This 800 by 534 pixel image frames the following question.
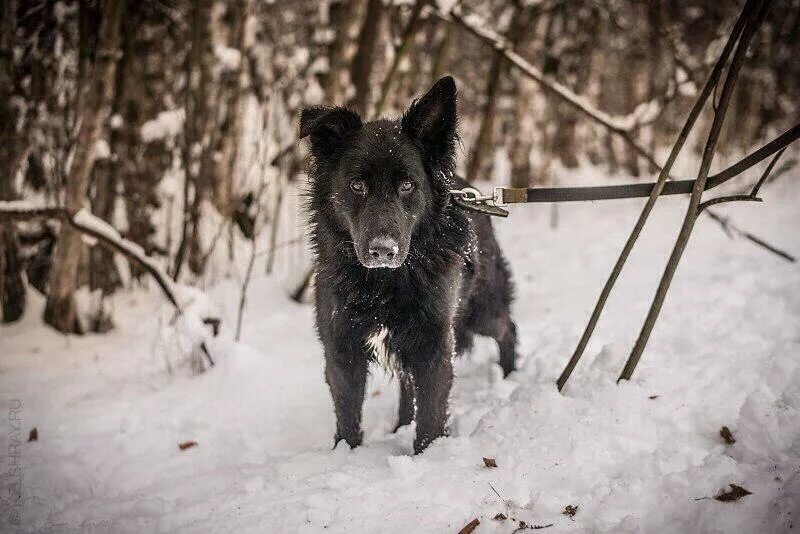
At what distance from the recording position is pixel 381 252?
2117 mm

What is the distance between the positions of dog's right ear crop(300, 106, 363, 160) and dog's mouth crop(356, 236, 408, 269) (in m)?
0.71

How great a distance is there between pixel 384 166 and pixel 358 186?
0.55 ft

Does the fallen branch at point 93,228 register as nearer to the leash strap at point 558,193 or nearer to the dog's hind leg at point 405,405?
the dog's hind leg at point 405,405

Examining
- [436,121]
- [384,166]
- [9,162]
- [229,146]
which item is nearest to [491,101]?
[229,146]

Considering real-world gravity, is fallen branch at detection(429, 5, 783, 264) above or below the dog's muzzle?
above

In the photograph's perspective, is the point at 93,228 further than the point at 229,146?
No

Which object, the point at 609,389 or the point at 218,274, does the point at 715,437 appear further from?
the point at 218,274

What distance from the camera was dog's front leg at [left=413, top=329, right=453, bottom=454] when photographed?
2486mm

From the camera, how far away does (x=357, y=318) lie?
2.45 m

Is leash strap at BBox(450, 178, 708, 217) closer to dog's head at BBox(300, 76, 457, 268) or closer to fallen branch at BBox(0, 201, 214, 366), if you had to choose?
dog's head at BBox(300, 76, 457, 268)

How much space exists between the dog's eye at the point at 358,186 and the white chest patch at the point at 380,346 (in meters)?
0.71

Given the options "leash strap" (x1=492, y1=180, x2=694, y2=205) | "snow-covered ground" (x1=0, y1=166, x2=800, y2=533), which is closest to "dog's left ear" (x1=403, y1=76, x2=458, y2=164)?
"leash strap" (x1=492, y1=180, x2=694, y2=205)

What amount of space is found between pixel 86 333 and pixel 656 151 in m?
13.0

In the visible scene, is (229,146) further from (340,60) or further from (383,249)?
(383,249)
